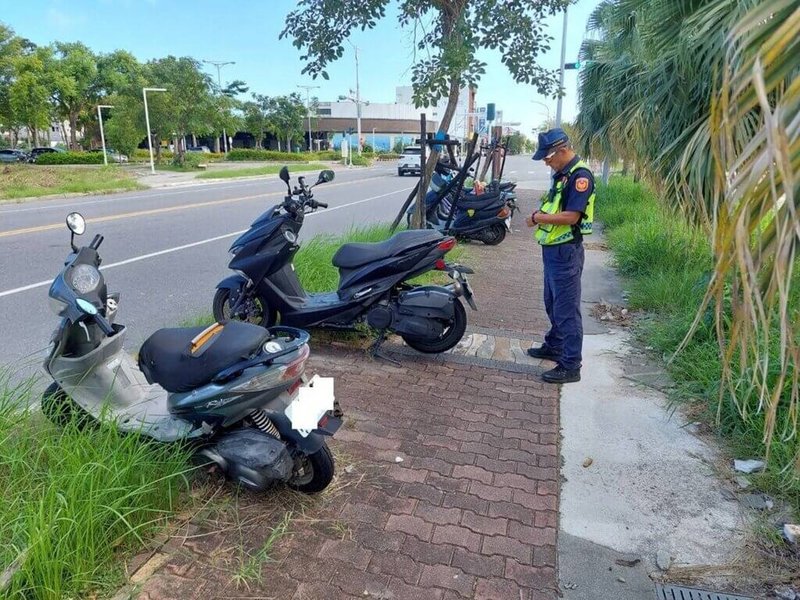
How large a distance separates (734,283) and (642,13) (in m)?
5.76

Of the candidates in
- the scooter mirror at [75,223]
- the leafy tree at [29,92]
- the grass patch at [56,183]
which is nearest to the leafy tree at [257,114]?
the leafy tree at [29,92]

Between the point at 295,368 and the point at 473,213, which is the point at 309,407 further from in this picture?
the point at 473,213

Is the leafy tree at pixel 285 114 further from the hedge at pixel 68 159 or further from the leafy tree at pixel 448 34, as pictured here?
the leafy tree at pixel 448 34

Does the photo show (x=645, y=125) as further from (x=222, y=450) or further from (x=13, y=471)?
(x=13, y=471)

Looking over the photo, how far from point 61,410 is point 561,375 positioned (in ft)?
11.1

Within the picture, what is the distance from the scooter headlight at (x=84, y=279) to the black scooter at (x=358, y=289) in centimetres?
191

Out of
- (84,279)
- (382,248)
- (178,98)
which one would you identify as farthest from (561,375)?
Result: (178,98)

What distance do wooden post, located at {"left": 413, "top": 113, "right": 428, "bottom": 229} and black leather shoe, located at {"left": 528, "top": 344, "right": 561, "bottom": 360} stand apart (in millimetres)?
3847

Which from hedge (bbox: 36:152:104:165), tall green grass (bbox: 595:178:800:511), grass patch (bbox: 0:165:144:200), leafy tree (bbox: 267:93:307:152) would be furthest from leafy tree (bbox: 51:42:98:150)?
tall green grass (bbox: 595:178:800:511)

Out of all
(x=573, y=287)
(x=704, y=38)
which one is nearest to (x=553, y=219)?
(x=573, y=287)

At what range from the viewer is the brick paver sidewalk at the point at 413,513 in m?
2.33

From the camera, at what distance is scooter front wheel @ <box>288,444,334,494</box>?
8.97ft

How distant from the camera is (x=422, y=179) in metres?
8.32

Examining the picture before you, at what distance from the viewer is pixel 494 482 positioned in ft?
10.1
